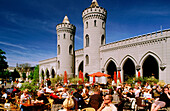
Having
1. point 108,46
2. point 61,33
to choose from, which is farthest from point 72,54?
point 108,46

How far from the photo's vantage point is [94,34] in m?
24.8

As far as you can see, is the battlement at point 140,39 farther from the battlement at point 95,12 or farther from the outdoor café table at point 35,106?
the outdoor café table at point 35,106

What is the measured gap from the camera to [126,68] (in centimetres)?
2411

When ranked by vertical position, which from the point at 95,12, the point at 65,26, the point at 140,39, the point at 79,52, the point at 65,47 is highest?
the point at 95,12

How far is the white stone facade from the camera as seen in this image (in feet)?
57.0

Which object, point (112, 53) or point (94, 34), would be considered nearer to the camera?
point (112, 53)

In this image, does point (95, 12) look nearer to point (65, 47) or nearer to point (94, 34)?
point (94, 34)

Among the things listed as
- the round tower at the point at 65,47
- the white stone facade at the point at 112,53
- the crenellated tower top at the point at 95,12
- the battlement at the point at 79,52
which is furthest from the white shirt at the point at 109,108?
the round tower at the point at 65,47

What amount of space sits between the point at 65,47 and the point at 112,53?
11.1 metres

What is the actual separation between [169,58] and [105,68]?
9.77m

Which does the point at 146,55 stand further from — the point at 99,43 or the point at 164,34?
the point at 99,43

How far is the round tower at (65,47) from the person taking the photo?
96.8 feet

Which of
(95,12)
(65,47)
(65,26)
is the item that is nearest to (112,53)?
(95,12)

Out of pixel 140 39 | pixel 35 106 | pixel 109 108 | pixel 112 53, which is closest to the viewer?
pixel 109 108
